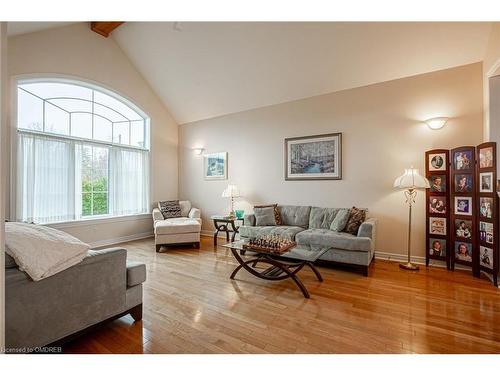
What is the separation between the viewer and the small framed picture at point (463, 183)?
3.00 metres

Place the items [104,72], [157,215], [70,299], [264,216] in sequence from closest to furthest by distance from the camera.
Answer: [70,299]
[264,216]
[104,72]
[157,215]

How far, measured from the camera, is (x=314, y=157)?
4.31 meters

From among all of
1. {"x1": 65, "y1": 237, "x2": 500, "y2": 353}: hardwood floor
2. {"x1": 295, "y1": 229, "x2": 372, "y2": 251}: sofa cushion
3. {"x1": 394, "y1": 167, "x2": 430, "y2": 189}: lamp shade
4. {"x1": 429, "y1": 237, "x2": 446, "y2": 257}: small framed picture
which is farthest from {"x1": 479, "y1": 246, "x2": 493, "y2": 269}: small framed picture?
{"x1": 295, "y1": 229, "x2": 372, "y2": 251}: sofa cushion

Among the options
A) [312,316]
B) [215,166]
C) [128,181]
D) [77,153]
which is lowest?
[312,316]

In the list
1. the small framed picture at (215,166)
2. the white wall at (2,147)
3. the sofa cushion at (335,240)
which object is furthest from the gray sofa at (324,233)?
the white wall at (2,147)

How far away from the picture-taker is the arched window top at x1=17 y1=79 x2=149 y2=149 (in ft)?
12.5

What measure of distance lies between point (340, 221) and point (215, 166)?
3.11 m

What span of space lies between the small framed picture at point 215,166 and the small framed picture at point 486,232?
4.27 m

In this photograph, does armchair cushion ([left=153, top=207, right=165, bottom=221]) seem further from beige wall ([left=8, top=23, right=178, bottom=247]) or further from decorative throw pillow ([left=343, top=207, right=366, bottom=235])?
decorative throw pillow ([left=343, top=207, right=366, bottom=235])

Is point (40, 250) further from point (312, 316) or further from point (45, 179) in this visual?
point (45, 179)

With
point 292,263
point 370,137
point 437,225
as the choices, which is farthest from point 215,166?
point 437,225

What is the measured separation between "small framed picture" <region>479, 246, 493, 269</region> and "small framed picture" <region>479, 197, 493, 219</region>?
0.38 m

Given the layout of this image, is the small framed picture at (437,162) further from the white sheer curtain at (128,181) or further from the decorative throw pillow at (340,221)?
the white sheer curtain at (128,181)

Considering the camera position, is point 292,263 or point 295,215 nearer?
point 292,263
